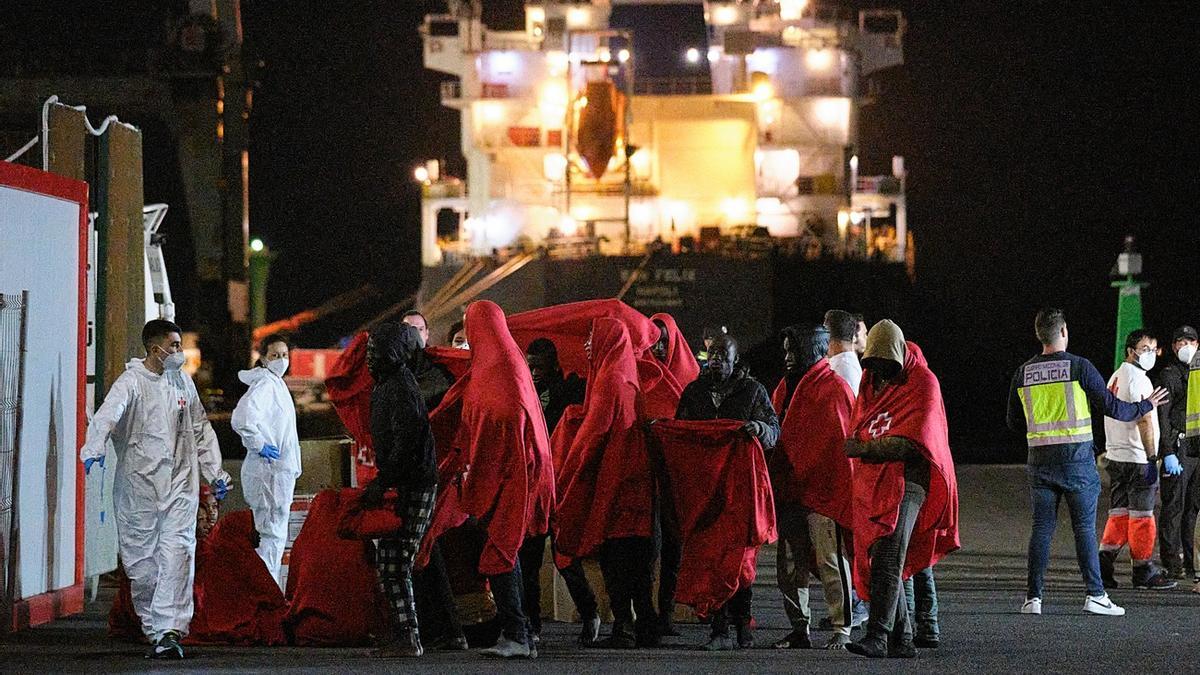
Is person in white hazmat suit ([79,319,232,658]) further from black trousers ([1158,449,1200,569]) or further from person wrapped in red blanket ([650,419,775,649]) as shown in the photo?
black trousers ([1158,449,1200,569])

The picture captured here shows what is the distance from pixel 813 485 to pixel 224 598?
2.89m

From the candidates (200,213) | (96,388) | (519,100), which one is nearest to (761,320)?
(519,100)

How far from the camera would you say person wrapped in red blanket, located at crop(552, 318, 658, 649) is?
739cm

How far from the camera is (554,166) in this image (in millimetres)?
38031

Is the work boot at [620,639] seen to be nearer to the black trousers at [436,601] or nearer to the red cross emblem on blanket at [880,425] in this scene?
the black trousers at [436,601]

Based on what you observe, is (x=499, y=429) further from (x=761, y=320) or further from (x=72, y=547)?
(x=761, y=320)

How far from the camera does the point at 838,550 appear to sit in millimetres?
7707

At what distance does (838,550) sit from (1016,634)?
1065mm

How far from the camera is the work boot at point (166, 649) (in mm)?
7012

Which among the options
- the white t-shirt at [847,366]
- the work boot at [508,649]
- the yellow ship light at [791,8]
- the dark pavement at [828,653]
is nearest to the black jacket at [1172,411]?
the dark pavement at [828,653]

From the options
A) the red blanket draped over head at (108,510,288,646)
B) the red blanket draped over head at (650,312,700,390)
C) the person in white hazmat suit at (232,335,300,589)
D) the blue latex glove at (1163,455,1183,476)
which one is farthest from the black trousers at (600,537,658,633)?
the blue latex glove at (1163,455,1183,476)

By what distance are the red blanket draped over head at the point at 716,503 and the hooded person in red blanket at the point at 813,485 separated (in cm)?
27

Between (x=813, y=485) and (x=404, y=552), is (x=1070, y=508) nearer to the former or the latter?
(x=813, y=485)

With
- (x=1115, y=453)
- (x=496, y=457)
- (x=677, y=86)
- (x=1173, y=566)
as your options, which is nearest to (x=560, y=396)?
(x=496, y=457)
